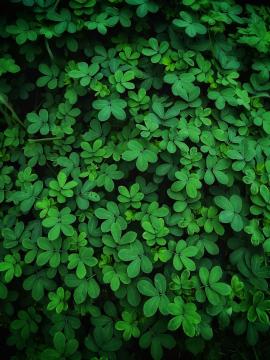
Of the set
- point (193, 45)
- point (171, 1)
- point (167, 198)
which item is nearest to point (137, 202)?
point (167, 198)

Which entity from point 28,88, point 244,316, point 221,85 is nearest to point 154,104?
point 221,85

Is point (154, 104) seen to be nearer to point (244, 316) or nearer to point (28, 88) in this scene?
point (28, 88)

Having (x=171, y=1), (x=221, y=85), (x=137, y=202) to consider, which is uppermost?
(x=171, y=1)

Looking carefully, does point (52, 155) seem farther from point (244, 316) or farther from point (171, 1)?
point (244, 316)

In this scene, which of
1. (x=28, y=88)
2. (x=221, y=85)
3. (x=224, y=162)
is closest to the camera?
(x=224, y=162)

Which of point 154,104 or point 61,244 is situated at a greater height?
point 154,104

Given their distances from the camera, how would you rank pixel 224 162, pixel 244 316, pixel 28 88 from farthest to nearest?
pixel 28 88 < pixel 224 162 < pixel 244 316

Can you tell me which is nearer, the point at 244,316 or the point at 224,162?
the point at 244,316
